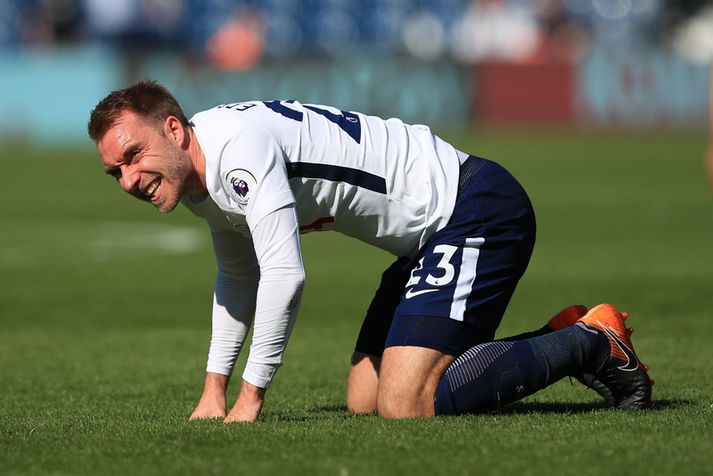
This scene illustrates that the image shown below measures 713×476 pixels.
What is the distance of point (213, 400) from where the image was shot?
19.6ft

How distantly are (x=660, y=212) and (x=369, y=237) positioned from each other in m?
12.6

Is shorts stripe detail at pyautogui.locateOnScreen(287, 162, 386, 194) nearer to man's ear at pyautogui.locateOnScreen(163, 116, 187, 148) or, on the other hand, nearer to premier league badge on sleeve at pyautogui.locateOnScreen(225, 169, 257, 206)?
premier league badge on sleeve at pyautogui.locateOnScreen(225, 169, 257, 206)

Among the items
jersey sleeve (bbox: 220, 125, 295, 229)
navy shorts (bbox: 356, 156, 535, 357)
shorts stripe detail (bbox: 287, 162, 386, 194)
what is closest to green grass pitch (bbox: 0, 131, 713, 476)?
navy shorts (bbox: 356, 156, 535, 357)

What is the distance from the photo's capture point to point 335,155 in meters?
5.64

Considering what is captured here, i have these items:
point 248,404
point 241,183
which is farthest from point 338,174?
point 248,404

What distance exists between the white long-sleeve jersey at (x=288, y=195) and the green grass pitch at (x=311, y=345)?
53 cm

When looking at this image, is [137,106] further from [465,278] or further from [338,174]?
[465,278]

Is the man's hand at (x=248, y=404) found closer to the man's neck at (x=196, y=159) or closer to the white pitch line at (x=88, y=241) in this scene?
the man's neck at (x=196, y=159)

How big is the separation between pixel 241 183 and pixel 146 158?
0.44 meters

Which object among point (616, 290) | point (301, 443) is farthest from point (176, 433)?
point (616, 290)

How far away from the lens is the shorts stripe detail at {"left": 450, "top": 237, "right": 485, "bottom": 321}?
232 inches

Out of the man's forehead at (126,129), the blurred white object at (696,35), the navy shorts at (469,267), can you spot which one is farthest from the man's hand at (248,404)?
the blurred white object at (696,35)

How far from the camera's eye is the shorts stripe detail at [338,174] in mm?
5555

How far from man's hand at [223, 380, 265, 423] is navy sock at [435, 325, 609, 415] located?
0.87 m
